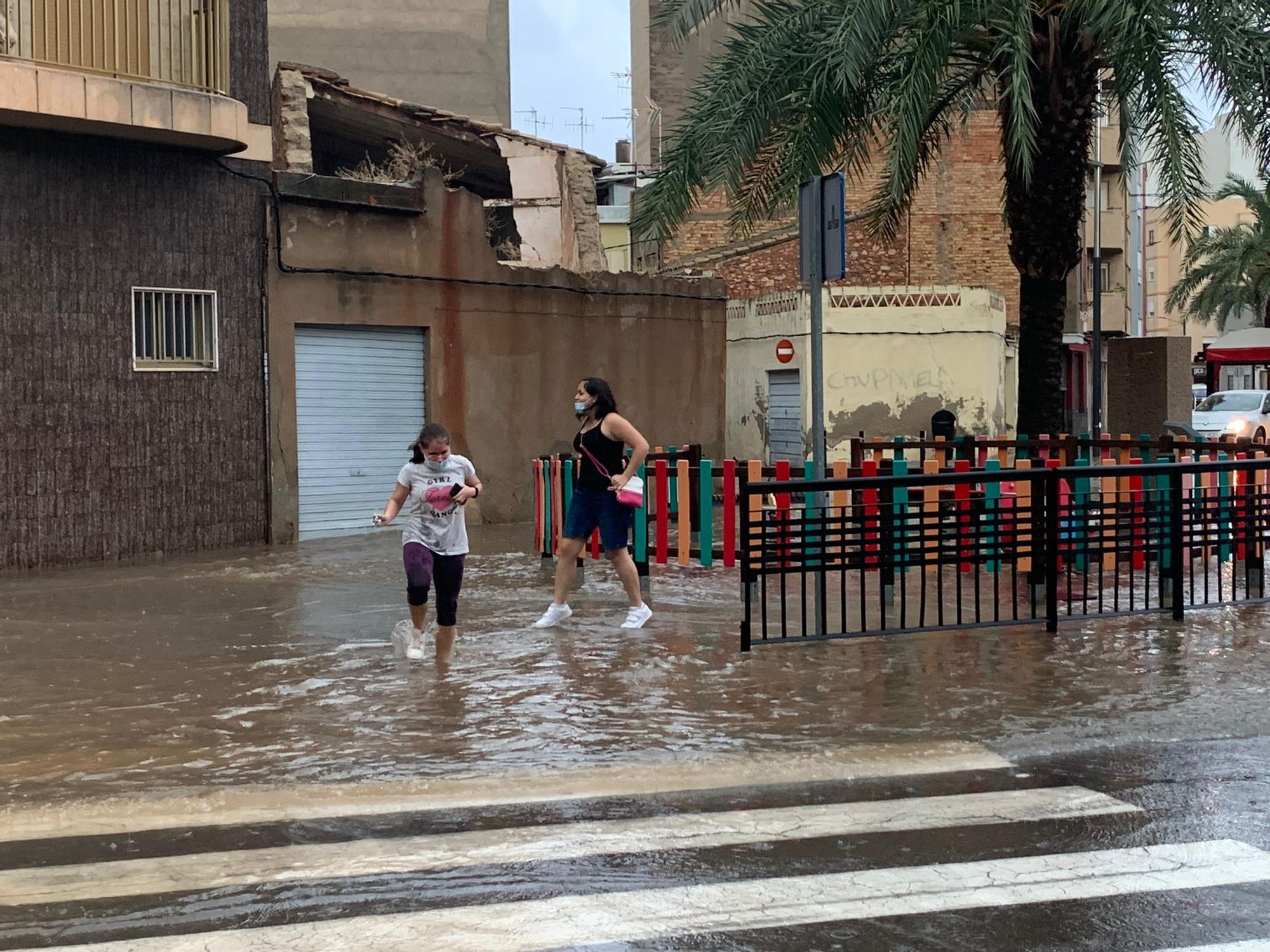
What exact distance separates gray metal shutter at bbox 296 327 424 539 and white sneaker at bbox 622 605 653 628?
737 cm

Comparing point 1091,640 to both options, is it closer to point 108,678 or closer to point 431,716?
point 431,716

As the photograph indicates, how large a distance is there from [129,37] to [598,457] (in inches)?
289

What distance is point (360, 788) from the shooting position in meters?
6.48

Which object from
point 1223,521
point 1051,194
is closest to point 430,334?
point 1051,194

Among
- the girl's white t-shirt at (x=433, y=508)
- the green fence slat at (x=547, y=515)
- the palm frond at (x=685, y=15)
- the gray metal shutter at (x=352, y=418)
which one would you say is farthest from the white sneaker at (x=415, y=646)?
the gray metal shutter at (x=352, y=418)

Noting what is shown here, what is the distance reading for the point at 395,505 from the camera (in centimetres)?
938

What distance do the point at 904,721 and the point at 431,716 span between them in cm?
240

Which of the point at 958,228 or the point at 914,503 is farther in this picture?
the point at 958,228

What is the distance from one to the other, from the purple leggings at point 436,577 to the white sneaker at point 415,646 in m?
0.17

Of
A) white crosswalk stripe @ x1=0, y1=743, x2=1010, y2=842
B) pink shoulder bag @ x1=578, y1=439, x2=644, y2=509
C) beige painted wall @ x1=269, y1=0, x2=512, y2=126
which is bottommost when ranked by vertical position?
white crosswalk stripe @ x1=0, y1=743, x2=1010, y2=842

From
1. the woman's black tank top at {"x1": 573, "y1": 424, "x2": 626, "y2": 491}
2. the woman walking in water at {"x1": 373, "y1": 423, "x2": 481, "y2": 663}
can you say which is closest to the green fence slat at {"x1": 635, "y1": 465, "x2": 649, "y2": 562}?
the woman's black tank top at {"x1": 573, "y1": 424, "x2": 626, "y2": 491}

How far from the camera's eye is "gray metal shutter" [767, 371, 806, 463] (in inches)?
1175

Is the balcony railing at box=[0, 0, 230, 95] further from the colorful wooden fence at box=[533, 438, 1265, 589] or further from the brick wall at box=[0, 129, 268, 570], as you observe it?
the colorful wooden fence at box=[533, 438, 1265, 589]

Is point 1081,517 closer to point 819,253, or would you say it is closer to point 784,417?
point 819,253
